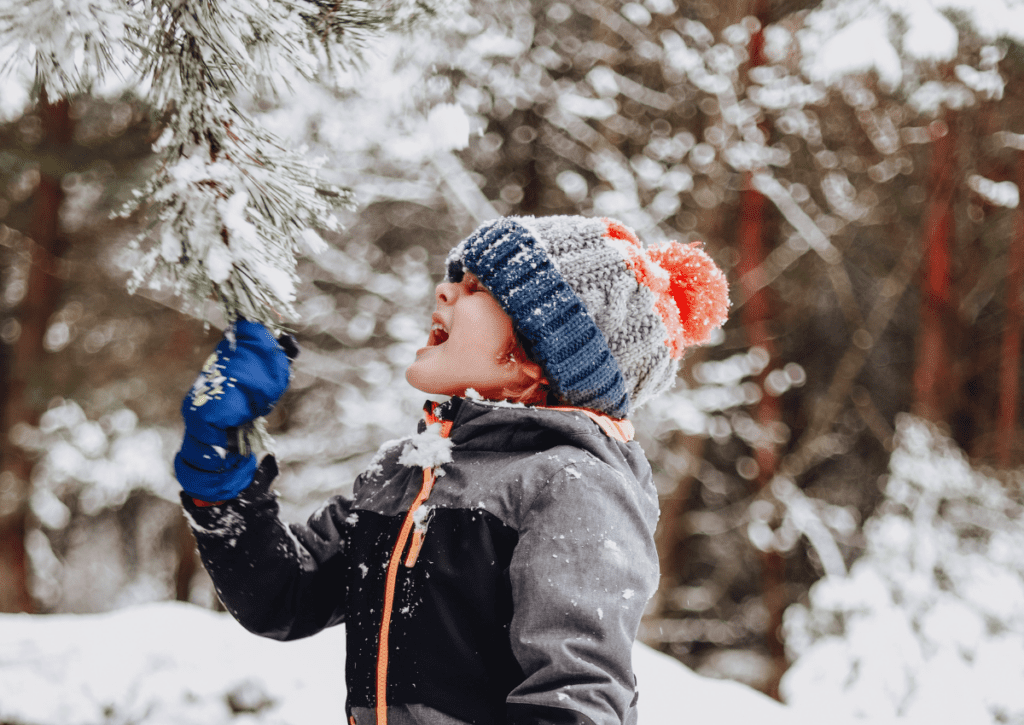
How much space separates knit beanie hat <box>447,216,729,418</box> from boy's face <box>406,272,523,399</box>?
37mm

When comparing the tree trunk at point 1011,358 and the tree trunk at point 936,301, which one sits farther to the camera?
the tree trunk at point 1011,358

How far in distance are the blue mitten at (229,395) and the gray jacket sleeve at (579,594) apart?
452 millimetres

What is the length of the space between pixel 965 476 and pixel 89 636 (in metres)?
6.30

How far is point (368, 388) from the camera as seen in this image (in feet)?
18.9

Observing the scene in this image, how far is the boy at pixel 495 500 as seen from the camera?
3.41 feet

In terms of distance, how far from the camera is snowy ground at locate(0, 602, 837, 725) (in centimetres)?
283

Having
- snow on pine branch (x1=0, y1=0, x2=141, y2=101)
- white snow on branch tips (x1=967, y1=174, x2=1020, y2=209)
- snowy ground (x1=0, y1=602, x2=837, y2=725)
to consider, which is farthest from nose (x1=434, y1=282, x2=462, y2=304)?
white snow on branch tips (x1=967, y1=174, x2=1020, y2=209)

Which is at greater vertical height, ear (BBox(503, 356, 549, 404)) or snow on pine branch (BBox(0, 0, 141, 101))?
snow on pine branch (BBox(0, 0, 141, 101))

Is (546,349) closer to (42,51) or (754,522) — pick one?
(42,51)

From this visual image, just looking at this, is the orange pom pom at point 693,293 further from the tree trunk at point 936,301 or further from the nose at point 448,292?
the tree trunk at point 936,301

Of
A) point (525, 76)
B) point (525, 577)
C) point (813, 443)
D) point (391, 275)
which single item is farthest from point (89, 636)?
point (813, 443)

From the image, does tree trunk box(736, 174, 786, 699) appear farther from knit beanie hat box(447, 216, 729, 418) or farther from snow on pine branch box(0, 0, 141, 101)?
snow on pine branch box(0, 0, 141, 101)

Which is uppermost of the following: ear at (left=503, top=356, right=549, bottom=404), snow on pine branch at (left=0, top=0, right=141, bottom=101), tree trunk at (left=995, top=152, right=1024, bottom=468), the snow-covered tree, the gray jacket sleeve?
snow on pine branch at (left=0, top=0, right=141, bottom=101)

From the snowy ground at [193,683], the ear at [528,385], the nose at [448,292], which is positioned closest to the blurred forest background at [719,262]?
the snowy ground at [193,683]
